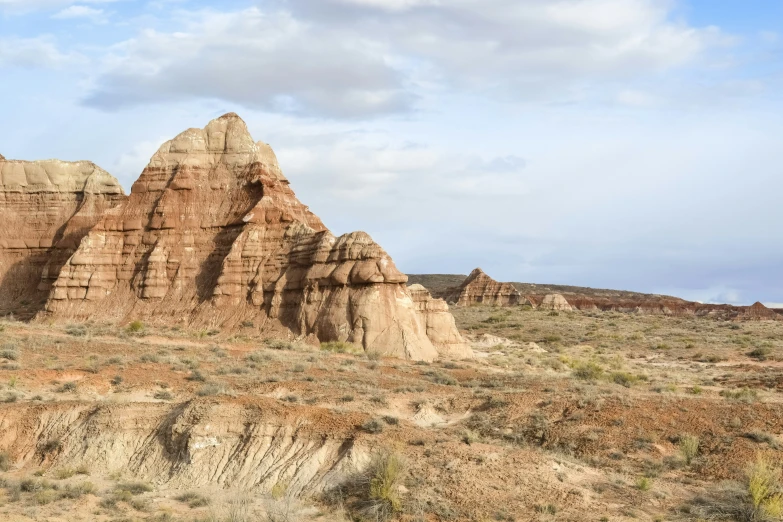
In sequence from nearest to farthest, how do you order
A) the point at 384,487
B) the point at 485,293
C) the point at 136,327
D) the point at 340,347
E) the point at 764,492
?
the point at 764,492 < the point at 384,487 < the point at 340,347 < the point at 136,327 < the point at 485,293

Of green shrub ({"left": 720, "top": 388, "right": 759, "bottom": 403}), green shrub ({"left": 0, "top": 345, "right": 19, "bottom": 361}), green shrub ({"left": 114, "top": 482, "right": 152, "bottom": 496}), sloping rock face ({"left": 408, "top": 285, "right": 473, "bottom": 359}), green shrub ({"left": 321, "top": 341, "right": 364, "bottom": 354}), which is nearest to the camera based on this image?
green shrub ({"left": 114, "top": 482, "right": 152, "bottom": 496})

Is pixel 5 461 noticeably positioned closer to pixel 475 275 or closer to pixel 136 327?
pixel 136 327

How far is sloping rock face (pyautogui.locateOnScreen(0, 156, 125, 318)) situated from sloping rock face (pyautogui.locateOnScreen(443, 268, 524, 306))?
49.4 metres

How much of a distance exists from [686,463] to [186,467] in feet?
33.5

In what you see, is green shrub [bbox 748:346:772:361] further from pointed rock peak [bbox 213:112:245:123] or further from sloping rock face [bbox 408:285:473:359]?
pointed rock peak [bbox 213:112:245:123]

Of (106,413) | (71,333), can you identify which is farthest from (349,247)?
(106,413)

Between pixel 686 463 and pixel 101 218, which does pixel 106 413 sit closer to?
pixel 686 463

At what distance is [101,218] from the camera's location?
45.7 metres

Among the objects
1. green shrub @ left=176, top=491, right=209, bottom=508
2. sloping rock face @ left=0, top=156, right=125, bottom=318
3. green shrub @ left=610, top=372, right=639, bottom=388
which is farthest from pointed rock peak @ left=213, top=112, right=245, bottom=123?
green shrub @ left=176, top=491, right=209, bottom=508

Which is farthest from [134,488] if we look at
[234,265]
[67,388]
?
[234,265]

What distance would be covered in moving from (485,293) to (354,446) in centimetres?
7813

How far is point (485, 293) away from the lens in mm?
93938

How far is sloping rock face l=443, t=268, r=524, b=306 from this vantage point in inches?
3642

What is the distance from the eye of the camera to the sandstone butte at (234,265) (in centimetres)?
3641
